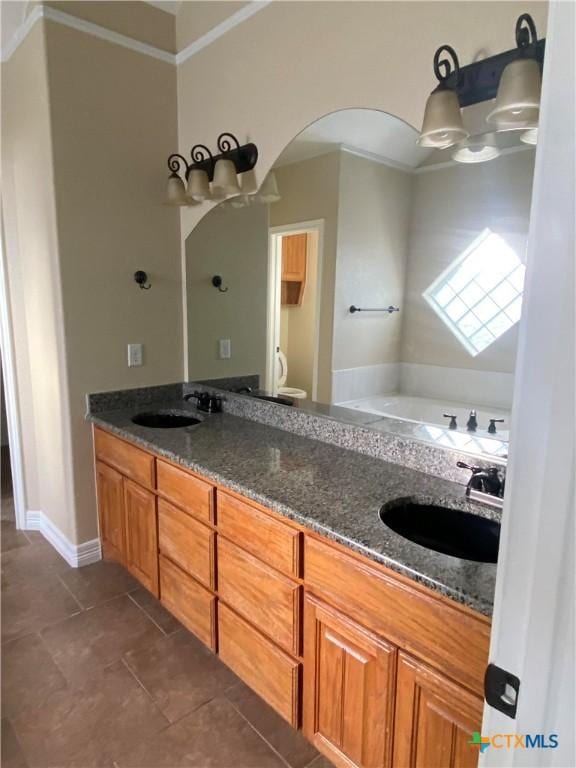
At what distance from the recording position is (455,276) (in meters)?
1.66

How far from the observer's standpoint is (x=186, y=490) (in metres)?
1.83

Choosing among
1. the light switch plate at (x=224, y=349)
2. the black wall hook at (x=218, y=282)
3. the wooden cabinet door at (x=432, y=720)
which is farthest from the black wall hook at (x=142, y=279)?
the wooden cabinet door at (x=432, y=720)

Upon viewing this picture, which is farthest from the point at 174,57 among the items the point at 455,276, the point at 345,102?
the point at 455,276

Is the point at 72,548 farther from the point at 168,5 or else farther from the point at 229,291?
the point at 168,5

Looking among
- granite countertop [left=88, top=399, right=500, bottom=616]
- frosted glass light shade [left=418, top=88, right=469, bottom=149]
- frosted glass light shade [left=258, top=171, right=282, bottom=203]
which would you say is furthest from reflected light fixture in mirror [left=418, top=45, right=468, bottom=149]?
granite countertop [left=88, top=399, right=500, bottom=616]

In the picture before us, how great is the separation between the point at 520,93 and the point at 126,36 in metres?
2.07

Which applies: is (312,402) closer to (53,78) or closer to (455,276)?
(455,276)

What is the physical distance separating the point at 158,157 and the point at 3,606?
245 cm

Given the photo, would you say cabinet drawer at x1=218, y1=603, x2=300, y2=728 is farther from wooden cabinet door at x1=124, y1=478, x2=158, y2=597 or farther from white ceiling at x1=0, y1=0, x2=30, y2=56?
white ceiling at x1=0, y1=0, x2=30, y2=56

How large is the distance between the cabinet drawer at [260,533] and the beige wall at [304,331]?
2.29 feet

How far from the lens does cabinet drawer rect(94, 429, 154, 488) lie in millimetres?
2074

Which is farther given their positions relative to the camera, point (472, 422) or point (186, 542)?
point (186, 542)

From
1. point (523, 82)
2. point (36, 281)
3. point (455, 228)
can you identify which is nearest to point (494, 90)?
point (523, 82)

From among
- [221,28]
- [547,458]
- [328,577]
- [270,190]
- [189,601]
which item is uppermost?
[221,28]
